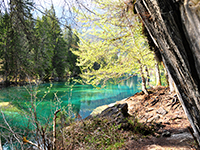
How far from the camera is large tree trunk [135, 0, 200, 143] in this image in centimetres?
78

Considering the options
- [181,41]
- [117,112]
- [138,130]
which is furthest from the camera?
[117,112]

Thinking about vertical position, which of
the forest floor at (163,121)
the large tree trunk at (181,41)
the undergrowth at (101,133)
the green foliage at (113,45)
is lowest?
the undergrowth at (101,133)

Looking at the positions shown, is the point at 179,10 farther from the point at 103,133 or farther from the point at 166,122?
the point at 166,122

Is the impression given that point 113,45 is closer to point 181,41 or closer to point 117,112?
point 117,112

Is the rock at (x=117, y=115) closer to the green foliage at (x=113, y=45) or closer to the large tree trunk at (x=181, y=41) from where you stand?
the green foliage at (x=113, y=45)

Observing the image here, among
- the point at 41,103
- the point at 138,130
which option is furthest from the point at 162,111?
the point at 41,103

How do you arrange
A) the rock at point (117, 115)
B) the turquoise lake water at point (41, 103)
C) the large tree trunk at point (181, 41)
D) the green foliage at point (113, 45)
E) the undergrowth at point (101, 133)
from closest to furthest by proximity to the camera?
the large tree trunk at point (181, 41)
the turquoise lake water at point (41, 103)
the undergrowth at point (101, 133)
the rock at point (117, 115)
the green foliage at point (113, 45)

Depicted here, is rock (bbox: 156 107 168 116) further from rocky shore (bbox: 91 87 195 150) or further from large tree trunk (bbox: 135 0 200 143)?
large tree trunk (bbox: 135 0 200 143)

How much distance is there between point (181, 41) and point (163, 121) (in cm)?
461

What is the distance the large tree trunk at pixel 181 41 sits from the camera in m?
0.78

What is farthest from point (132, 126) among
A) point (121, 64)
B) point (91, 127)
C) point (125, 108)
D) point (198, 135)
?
point (198, 135)

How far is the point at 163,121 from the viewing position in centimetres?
468

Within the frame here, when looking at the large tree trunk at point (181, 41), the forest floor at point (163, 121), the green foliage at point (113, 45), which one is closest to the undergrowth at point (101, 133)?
the forest floor at point (163, 121)

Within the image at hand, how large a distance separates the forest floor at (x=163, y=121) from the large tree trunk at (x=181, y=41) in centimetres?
142
